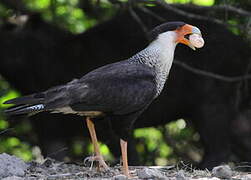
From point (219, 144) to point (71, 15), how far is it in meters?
3.35

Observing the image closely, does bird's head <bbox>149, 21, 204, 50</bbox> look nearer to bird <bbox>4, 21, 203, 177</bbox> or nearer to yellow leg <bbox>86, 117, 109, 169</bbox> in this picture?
bird <bbox>4, 21, 203, 177</bbox>

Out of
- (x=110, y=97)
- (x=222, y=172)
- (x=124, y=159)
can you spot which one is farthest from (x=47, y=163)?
(x=222, y=172)

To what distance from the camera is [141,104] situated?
584 centimetres

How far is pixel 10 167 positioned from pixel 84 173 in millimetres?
738

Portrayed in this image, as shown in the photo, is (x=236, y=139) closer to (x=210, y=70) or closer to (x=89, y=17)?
(x=210, y=70)

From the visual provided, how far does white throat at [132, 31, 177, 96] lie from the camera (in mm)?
6168

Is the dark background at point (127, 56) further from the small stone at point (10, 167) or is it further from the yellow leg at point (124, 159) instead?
the yellow leg at point (124, 159)


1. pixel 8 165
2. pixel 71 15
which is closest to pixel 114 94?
pixel 8 165

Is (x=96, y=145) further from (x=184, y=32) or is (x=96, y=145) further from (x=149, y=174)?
(x=184, y=32)

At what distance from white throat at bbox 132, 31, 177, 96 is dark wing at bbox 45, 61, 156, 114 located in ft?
0.77

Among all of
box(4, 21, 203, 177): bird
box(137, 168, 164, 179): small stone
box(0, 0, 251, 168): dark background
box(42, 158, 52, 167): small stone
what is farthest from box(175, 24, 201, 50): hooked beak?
box(42, 158, 52, 167): small stone

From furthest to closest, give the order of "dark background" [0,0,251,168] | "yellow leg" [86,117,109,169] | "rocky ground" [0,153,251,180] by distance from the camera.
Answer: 1. "dark background" [0,0,251,168]
2. "yellow leg" [86,117,109,169]
3. "rocky ground" [0,153,251,180]

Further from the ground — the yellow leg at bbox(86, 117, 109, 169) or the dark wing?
the dark wing

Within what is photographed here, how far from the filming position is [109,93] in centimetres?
584
